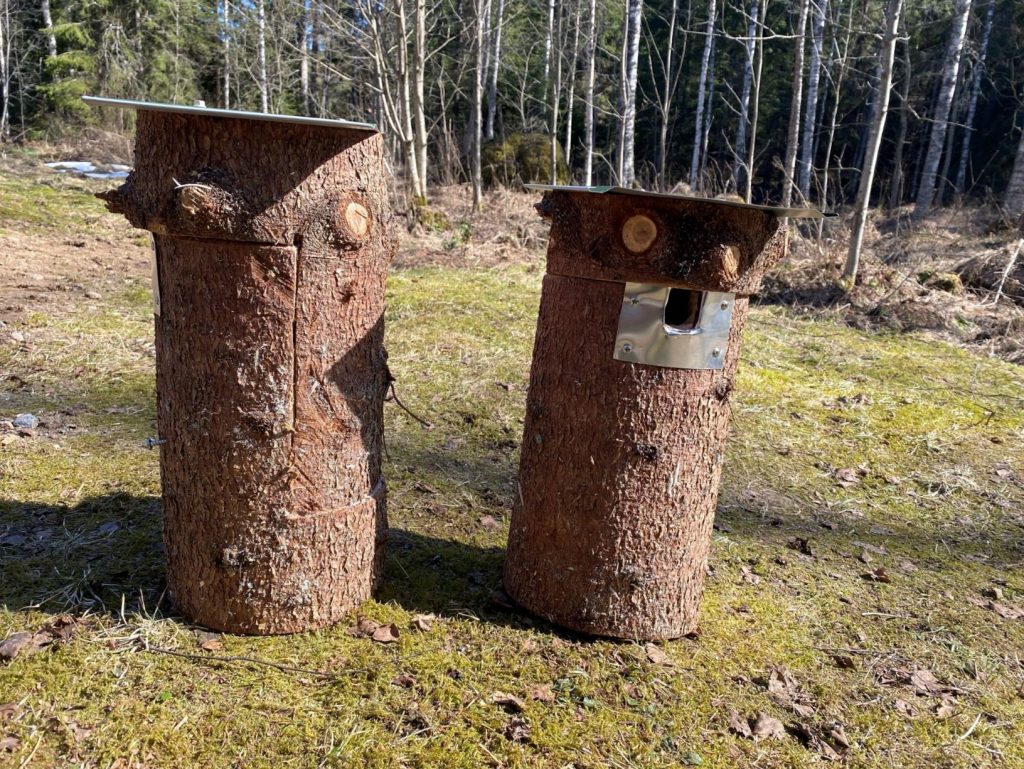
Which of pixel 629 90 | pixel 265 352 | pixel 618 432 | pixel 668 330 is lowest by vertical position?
pixel 618 432

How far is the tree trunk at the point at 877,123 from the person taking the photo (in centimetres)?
739

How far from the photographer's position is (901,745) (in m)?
2.04

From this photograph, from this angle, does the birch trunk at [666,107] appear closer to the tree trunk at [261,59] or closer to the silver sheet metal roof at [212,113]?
the tree trunk at [261,59]

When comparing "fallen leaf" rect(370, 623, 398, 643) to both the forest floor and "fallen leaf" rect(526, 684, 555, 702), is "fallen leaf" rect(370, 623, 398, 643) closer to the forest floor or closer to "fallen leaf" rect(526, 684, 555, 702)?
the forest floor

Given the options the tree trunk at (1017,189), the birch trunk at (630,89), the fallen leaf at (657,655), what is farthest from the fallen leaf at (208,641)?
the tree trunk at (1017,189)

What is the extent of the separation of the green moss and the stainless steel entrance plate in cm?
95

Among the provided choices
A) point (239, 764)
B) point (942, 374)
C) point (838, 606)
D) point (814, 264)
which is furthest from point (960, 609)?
point (814, 264)

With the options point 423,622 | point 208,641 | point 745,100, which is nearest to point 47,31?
point 745,100

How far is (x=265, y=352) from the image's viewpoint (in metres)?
1.99

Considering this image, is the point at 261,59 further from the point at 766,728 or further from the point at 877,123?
the point at 766,728

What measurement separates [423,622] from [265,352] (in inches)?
39.5

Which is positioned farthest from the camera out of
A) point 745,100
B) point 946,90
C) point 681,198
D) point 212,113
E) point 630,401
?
point 745,100

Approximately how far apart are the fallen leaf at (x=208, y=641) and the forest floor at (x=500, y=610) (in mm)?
13

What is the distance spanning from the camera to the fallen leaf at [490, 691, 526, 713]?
2009 millimetres
